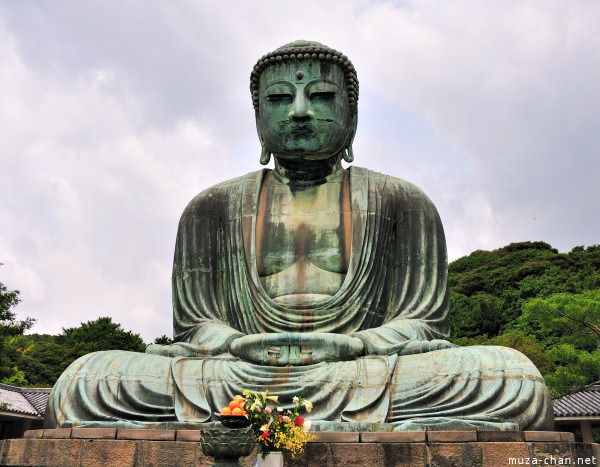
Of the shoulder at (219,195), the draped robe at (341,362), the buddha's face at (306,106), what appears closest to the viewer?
the draped robe at (341,362)

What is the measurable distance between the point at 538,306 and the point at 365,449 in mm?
18607

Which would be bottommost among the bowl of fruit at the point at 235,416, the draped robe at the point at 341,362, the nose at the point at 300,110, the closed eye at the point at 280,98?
the bowl of fruit at the point at 235,416

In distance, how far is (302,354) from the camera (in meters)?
6.27

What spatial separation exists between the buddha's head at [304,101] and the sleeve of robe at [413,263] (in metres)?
0.96

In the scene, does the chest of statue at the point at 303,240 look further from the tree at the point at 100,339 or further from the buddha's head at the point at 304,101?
the tree at the point at 100,339

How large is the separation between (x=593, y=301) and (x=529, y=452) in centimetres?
1833

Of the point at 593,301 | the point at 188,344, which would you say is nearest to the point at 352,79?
the point at 188,344

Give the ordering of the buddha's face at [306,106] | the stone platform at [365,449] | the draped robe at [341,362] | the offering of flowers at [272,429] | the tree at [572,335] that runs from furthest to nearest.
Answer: the tree at [572,335] → the buddha's face at [306,106] → the draped robe at [341,362] → the stone platform at [365,449] → the offering of flowers at [272,429]

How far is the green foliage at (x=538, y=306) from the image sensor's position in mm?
20906

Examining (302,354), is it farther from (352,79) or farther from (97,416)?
(352,79)

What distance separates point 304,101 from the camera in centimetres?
771

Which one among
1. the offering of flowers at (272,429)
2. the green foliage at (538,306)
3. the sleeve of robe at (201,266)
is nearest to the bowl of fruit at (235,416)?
the offering of flowers at (272,429)

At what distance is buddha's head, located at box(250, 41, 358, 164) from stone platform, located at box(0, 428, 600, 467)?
3.80m

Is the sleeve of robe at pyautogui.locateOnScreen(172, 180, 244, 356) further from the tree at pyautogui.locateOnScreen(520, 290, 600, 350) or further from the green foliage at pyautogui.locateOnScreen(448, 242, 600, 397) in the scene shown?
the tree at pyautogui.locateOnScreen(520, 290, 600, 350)
